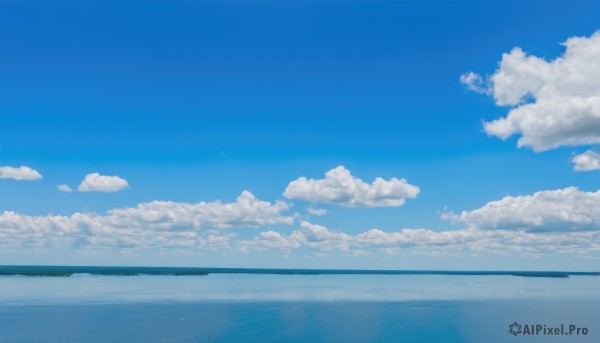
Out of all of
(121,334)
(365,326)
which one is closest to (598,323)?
(365,326)

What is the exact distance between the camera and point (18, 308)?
228ft

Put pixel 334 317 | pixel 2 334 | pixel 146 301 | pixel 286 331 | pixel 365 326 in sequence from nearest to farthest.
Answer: pixel 2 334 → pixel 286 331 → pixel 365 326 → pixel 334 317 → pixel 146 301

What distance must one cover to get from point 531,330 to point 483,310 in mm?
20779

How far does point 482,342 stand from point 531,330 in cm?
1081

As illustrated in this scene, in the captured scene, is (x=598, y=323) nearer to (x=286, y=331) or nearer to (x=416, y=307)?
(x=416, y=307)

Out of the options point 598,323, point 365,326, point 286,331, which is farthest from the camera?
point 598,323

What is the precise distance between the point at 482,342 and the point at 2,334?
4806cm

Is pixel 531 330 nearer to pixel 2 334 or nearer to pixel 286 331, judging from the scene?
pixel 286 331

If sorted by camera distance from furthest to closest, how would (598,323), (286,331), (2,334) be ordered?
1. (598,323)
2. (286,331)
3. (2,334)

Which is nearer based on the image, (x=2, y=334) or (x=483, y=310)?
(x=2, y=334)

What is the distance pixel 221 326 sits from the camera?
2221 inches

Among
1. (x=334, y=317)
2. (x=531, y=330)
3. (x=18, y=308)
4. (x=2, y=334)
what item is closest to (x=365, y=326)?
(x=334, y=317)

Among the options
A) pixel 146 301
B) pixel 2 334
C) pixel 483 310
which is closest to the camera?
pixel 2 334

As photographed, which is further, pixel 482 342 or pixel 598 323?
pixel 598 323
